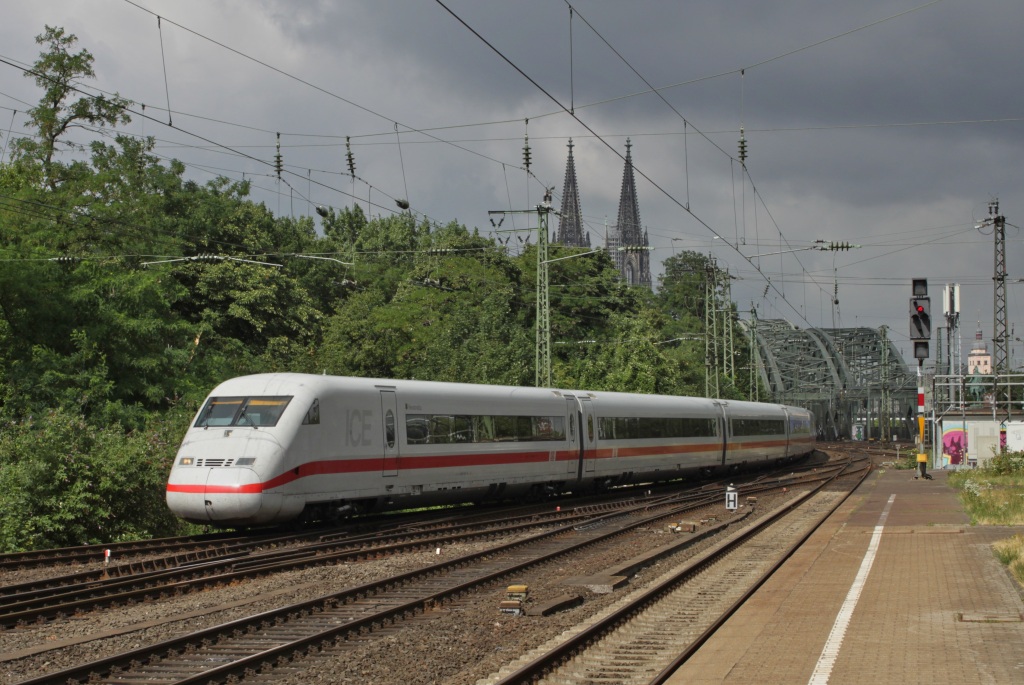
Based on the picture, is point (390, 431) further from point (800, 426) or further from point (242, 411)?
point (800, 426)

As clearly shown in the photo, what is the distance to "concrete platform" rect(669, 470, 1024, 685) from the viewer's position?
28.4ft

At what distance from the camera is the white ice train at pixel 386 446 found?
18.2 meters

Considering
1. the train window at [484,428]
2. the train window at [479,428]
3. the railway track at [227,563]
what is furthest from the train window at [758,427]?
the railway track at [227,563]

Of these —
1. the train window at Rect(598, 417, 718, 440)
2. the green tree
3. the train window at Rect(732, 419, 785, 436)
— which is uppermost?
the green tree

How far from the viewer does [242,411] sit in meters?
19.0

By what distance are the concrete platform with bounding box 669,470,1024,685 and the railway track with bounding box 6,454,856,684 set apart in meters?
3.42

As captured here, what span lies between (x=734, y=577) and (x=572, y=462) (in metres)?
13.2

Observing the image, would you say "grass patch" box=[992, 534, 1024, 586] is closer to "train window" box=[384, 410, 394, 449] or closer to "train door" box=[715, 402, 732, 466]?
"train window" box=[384, 410, 394, 449]

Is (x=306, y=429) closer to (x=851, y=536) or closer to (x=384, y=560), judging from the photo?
(x=384, y=560)

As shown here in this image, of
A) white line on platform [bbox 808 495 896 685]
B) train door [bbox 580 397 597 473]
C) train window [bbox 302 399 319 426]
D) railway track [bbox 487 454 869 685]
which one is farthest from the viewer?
train door [bbox 580 397 597 473]

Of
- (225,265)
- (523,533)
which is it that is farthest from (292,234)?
(523,533)

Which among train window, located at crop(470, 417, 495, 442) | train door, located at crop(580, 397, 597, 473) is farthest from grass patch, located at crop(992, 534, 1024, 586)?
train door, located at crop(580, 397, 597, 473)

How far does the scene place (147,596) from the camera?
12.8 meters

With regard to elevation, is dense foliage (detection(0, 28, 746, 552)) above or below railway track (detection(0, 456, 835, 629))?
above
